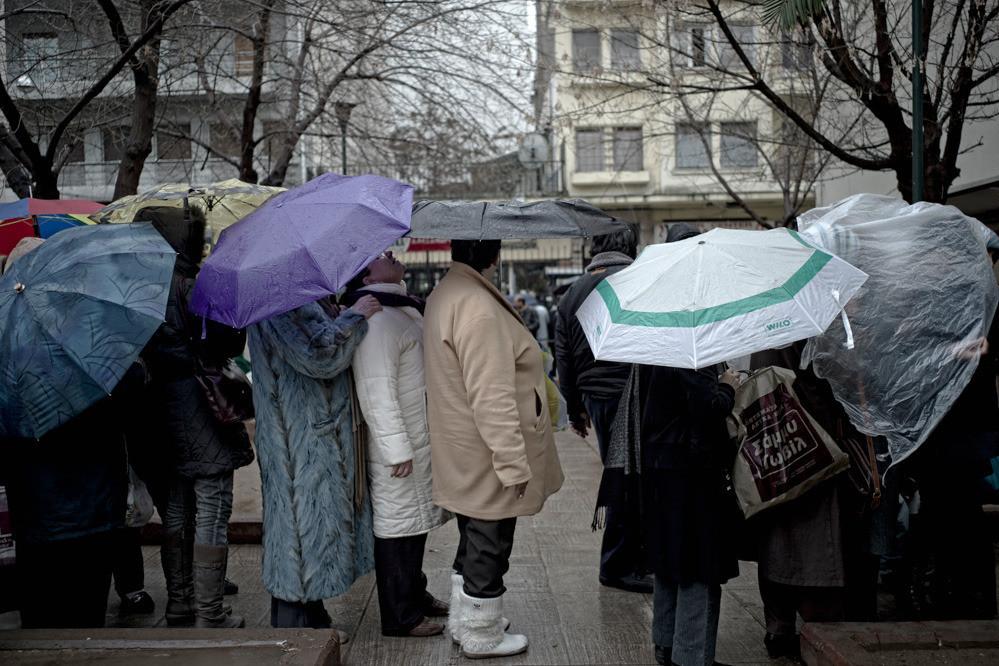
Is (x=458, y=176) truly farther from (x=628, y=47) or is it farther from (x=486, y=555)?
(x=486, y=555)

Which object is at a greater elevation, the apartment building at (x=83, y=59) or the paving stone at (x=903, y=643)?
the apartment building at (x=83, y=59)

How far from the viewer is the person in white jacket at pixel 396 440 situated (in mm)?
4355

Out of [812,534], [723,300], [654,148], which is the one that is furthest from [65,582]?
[654,148]

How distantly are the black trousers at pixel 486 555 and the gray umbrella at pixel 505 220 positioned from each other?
1300 millimetres

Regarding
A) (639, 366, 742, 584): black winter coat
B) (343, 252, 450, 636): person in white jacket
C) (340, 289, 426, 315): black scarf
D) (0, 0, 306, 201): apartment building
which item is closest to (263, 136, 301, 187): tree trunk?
(0, 0, 306, 201): apartment building

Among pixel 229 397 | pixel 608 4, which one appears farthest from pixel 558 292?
pixel 229 397

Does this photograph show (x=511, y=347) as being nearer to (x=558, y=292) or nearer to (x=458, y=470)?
(x=458, y=470)

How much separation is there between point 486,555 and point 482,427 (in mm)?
625

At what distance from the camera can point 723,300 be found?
3.50 metres

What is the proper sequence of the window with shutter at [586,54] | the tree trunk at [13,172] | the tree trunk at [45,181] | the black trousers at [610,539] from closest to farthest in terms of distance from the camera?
the black trousers at [610,539] < the tree trunk at [45,181] < the tree trunk at [13,172] < the window with shutter at [586,54]

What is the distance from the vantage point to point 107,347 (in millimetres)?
3691

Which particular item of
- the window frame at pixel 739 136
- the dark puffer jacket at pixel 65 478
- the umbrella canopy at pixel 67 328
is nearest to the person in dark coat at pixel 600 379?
the umbrella canopy at pixel 67 328

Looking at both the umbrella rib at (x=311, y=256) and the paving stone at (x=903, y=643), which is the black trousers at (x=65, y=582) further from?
the paving stone at (x=903, y=643)

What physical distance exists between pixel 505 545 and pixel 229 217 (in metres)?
2.66
